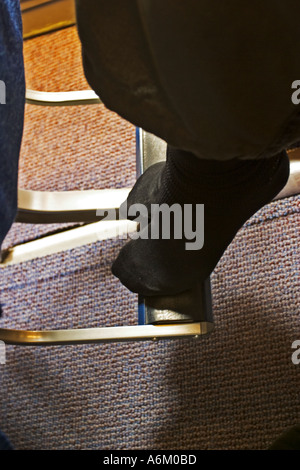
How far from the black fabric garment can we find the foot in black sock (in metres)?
0.16

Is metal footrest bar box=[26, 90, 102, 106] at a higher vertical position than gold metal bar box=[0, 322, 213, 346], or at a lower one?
higher

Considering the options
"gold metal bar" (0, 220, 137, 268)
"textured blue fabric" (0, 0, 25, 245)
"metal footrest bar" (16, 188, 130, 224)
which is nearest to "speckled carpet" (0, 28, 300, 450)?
"gold metal bar" (0, 220, 137, 268)

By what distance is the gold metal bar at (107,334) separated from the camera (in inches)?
33.7

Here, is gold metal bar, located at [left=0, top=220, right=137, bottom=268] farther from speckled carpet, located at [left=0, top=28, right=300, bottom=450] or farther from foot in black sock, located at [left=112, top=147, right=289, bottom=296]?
foot in black sock, located at [left=112, top=147, right=289, bottom=296]

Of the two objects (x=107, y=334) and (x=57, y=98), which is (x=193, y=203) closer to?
(x=107, y=334)

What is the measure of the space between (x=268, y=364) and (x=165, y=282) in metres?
0.27

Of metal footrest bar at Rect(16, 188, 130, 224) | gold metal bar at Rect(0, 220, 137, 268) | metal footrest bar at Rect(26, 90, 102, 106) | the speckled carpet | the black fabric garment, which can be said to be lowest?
the speckled carpet

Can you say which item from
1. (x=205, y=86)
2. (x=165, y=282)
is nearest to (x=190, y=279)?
(x=165, y=282)

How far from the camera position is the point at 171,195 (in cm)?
72

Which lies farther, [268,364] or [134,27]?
[268,364]

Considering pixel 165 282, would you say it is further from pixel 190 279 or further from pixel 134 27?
pixel 134 27

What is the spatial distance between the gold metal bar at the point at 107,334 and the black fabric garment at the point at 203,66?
1.42 ft

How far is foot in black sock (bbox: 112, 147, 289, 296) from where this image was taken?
65cm

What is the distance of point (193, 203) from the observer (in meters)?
0.70
